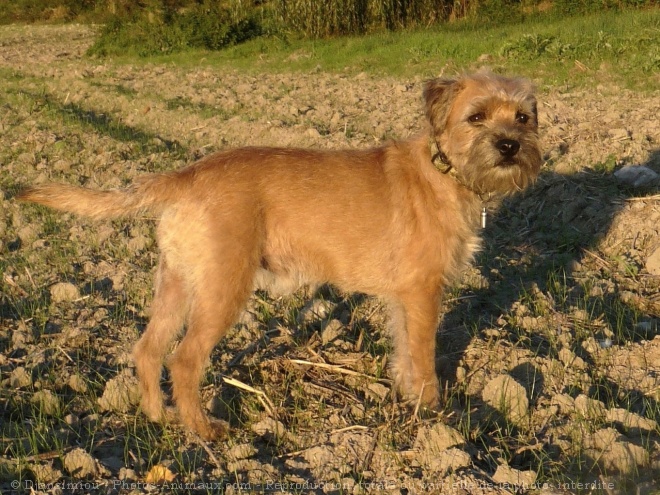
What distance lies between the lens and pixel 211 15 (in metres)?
23.0

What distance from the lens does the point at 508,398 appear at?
4.43 meters

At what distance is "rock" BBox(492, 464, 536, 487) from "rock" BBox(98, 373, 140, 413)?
2296mm

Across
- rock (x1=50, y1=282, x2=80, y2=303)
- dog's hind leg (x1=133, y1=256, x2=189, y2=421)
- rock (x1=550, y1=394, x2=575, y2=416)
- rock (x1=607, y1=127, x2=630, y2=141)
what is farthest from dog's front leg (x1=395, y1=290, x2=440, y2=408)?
rock (x1=607, y1=127, x2=630, y2=141)

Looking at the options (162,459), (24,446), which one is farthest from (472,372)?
(24,446)

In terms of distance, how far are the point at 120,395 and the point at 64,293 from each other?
164 centimetres

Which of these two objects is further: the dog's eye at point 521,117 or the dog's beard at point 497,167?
the dog's eye at point 521,117

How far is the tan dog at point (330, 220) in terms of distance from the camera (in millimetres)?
4379

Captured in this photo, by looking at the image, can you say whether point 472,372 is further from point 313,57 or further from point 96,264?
point 313,57

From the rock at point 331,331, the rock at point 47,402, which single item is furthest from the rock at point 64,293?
the rock at point 331,331

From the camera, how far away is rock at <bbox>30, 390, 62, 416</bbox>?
14.4 ft

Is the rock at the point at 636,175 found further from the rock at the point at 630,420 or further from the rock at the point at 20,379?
the rock at the point at 20,379

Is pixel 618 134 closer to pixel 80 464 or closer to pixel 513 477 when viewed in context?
pixel 513 477

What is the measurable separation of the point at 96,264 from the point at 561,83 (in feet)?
27.7

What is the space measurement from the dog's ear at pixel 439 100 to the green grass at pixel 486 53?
7.33 meters
